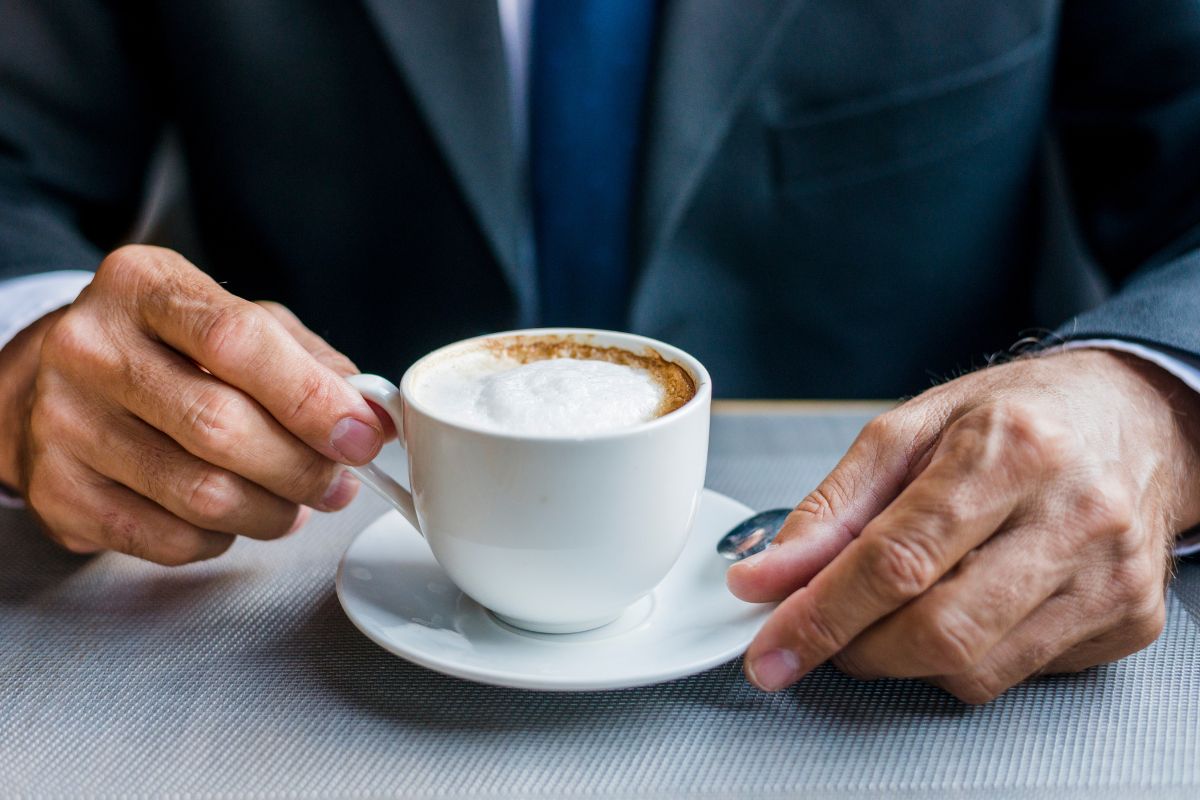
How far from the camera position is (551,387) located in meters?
0.57

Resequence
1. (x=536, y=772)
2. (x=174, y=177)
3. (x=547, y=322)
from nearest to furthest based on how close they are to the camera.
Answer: (x=536, y=772) < (x=547, y=322) < (x=174, y=177)

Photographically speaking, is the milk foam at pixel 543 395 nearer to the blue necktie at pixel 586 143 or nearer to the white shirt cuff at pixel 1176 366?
the white shirt cuff at pixel 1176 366

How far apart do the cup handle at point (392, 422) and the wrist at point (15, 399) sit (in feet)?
0.91

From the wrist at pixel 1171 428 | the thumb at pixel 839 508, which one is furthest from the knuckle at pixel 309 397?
the wrist at pixel 1171 428

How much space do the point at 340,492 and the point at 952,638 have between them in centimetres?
40

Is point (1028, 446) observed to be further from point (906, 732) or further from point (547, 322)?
point (547, 322)

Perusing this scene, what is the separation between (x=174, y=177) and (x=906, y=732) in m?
1.37

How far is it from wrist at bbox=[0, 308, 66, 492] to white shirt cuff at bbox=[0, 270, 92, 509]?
0.05 ft

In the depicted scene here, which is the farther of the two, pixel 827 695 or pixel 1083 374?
pixel 1083 374

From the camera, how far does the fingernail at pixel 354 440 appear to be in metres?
0.59

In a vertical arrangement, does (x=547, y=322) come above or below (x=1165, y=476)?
below

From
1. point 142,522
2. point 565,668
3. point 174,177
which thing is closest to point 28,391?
point 142,522

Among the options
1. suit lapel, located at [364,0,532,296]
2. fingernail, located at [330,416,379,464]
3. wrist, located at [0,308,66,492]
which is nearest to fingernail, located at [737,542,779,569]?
fingernail, located at [330,416,379,464]

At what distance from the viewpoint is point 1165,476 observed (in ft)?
2.12
